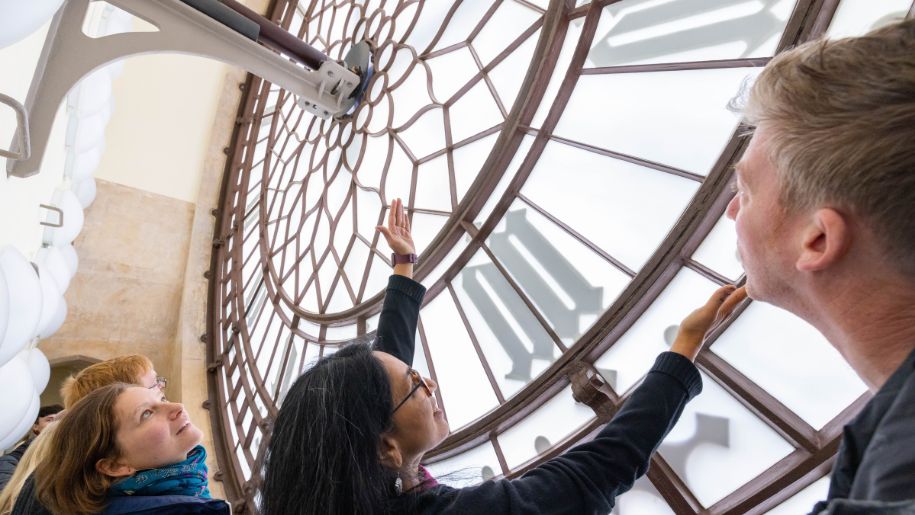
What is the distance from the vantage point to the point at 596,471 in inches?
33.2

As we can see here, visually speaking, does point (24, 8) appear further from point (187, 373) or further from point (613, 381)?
point (187, 373)

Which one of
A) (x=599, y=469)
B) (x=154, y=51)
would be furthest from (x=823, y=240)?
(x=154, y=51)

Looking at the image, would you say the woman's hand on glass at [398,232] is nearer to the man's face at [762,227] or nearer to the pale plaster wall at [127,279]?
the man's face at [762,227]

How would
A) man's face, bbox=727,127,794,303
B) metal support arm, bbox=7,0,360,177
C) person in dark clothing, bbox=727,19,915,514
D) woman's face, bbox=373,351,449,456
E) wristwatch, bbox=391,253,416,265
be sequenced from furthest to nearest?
1. metal support arm, bbox=7,0,360,177
2. wristwatch, bbox=391,253,416,265
3. woman's face, bbox=373,351,449,456
4. man's face, bbox=727,127,794,303
5. person in dark clothing, bbox=727,19,915,514

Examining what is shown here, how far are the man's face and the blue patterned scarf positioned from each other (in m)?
1.19

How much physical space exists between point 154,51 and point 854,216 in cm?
254

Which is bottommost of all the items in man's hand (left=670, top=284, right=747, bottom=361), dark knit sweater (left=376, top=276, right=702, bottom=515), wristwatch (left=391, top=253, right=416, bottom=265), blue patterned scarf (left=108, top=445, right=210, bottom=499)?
blue patterned scarf (left=108, top=445, right=210, bottom=499)

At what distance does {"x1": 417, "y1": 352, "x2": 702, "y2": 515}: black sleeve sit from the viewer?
777 millimetres

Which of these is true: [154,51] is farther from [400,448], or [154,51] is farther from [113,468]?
[400,448]

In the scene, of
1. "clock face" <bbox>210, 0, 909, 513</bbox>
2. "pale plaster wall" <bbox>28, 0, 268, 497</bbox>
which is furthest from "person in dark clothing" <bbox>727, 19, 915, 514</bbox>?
"pale plaster wall" <bbox>28, 0, 268, 497</bbox>

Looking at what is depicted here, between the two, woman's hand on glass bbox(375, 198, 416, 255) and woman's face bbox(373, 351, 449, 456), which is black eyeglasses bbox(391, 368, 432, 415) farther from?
woman's hand on glass bbox(375, 198, 416, 255)

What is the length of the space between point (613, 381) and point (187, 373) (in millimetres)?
3902

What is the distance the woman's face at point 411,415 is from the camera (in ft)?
2.89

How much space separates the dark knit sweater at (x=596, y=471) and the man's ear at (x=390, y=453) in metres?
0.06
